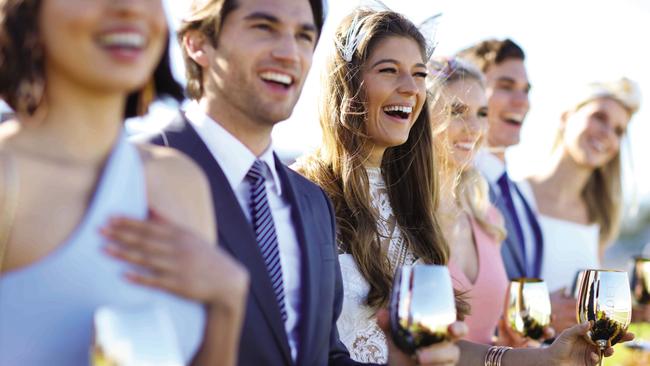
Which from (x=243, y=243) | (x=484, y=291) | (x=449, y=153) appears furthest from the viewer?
(x=449, y=153)

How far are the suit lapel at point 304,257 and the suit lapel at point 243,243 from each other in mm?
121

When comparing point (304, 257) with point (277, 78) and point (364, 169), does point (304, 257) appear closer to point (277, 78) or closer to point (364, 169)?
point (277, 78)

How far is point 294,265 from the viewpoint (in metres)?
3.17

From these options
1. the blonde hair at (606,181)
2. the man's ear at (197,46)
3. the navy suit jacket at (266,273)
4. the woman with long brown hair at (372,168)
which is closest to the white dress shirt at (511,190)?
the blonde hair at (606,181)

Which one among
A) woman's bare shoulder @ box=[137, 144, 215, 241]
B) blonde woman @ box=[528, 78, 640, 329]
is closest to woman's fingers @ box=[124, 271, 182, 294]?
woman's bare shoulder @ box=[137, 144, 215, 241]

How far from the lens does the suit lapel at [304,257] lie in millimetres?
3072

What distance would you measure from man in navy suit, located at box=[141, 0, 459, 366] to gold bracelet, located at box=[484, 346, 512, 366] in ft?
3.24

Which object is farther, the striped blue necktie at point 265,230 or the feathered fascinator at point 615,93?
the feathered fascinator at point 615,93

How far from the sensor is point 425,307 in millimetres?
2781

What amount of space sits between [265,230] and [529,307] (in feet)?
7.14

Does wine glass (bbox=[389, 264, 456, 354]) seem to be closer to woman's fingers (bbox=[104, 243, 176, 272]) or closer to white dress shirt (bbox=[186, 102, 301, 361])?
white dress shirt (bbox=[186, 102, 301, 361])

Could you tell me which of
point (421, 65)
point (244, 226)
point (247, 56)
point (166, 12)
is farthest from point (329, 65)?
point (166, 12)

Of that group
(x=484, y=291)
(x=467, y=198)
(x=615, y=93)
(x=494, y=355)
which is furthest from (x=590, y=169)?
(x=494, y=355)

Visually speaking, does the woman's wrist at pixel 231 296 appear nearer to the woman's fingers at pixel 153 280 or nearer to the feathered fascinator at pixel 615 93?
the woman's fingers at pixel 153 280
